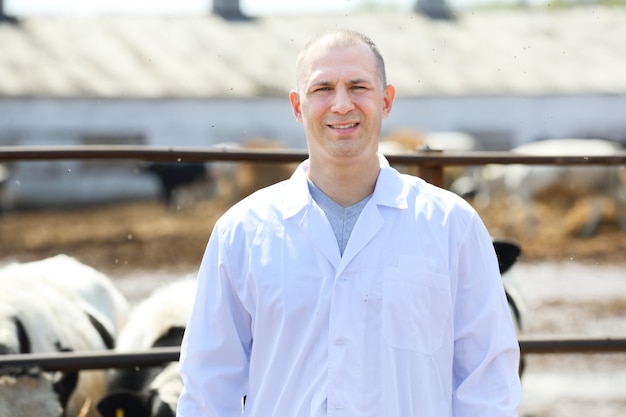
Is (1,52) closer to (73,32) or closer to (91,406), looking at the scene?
(73,32)

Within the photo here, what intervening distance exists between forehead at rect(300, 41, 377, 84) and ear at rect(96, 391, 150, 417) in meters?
2.20

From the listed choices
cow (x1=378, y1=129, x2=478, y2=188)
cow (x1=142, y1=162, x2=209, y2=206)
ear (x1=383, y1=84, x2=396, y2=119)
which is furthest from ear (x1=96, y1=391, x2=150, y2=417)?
cow (x1=142, y1=162, x2=209, y2=206)

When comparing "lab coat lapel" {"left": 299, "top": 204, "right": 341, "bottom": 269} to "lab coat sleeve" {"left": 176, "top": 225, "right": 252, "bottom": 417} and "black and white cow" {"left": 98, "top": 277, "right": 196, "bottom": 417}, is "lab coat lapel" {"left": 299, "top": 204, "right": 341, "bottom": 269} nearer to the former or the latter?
"lab coat sleeve" {"left": 176, "top": 225, "right": 252, "bottom": 417}

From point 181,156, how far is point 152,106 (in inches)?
888

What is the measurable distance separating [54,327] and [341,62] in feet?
10.1

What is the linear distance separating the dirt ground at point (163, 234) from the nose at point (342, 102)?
11.0 meters

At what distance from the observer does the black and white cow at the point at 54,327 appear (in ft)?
13.7

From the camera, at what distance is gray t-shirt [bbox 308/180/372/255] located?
2393 millimetres

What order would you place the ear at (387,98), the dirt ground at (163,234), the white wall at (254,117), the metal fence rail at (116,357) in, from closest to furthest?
the ear at (387,98)
the metal fence rail at (116,357)
the dirt ground at (163,234)
the white wall at (254,117)

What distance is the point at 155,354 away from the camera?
407 cm

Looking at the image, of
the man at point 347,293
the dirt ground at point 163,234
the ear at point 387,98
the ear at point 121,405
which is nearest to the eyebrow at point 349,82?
the man at point 347,293

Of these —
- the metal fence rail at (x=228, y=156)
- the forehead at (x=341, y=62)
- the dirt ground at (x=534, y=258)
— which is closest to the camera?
the forehead at (x=341, y=62)

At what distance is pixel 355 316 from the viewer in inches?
90.0

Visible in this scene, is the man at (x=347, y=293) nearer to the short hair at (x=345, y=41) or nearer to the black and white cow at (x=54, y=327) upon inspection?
the short hair at (x=345, y=41)
